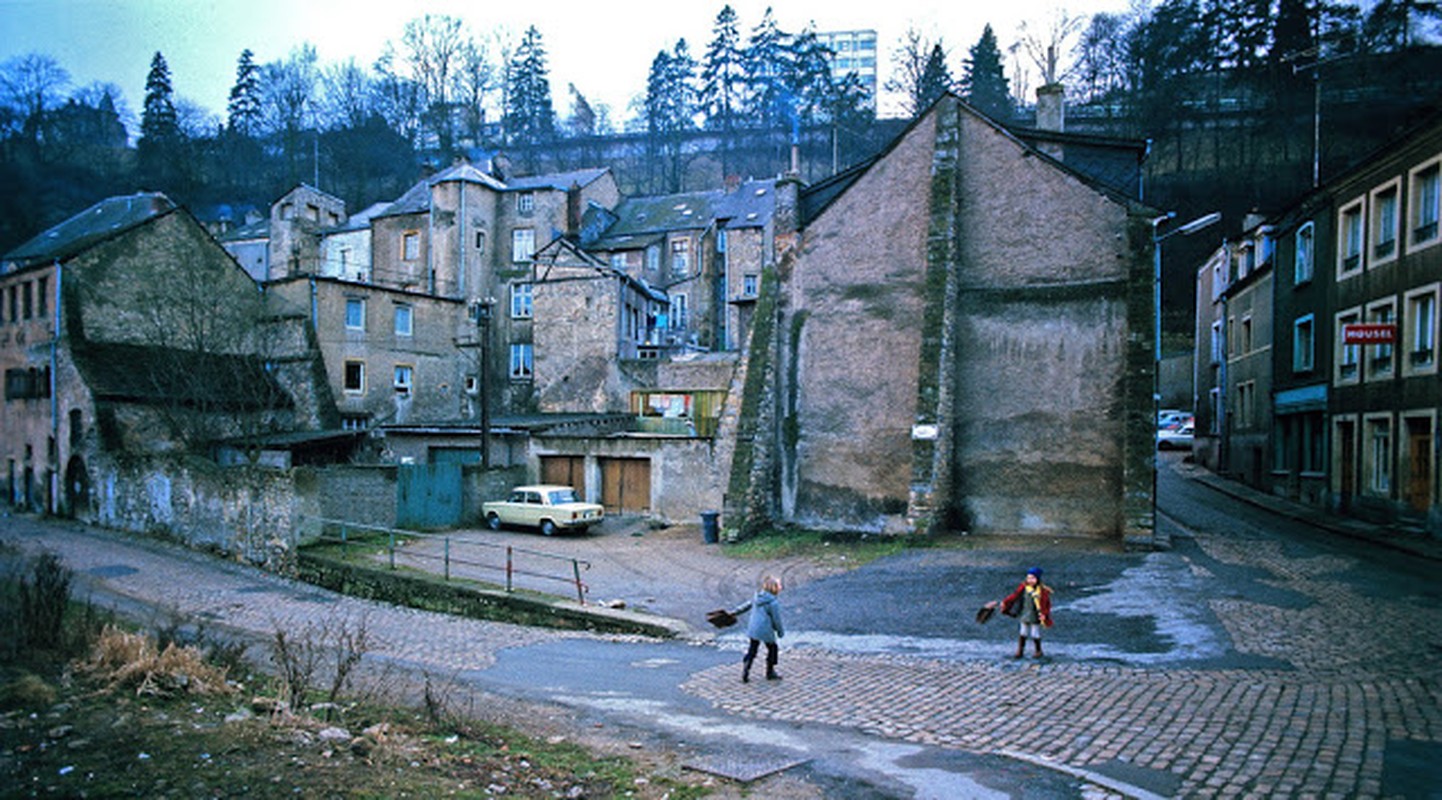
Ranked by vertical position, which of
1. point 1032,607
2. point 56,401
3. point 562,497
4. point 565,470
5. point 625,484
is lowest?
point 562,497

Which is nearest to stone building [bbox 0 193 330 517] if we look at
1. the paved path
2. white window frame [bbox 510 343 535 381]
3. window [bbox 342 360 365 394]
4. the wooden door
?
window [bbox 342 360 365 394]

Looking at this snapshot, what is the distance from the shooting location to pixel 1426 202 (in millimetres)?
19031

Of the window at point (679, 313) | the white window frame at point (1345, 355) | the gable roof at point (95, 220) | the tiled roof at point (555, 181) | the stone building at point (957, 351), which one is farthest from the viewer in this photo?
the window at point (679, 313)

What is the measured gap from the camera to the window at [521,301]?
42031 mm

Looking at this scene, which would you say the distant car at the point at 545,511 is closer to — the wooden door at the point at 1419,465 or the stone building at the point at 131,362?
the stone building at the point at 131,362

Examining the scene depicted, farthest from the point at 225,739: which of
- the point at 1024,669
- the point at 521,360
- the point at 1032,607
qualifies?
the point at 521,360

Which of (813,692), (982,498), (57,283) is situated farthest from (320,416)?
(813,692)

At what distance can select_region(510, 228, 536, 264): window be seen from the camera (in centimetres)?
4434

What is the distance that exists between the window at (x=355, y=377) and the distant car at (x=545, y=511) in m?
12.5

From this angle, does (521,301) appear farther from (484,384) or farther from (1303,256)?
(1303,256)

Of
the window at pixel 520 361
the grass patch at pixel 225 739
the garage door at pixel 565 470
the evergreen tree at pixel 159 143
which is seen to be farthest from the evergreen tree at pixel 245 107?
the grass patch at pixel 225 739

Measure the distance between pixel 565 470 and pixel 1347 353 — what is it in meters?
24.5

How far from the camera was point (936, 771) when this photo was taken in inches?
264

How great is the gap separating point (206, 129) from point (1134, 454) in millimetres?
59084
